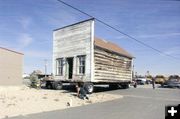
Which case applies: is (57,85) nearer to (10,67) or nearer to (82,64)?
(82,64)

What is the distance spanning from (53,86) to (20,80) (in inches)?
790

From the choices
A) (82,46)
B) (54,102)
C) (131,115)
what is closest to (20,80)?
(82,46)

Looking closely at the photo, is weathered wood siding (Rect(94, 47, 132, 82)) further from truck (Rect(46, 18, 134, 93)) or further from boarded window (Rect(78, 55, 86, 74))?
boarded window (Rect(78, 55, 86, 74))

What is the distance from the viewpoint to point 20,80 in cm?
4722

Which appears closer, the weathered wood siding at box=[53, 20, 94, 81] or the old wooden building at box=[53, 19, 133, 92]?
the old wooden building at box=[53, 19, 133, 92]

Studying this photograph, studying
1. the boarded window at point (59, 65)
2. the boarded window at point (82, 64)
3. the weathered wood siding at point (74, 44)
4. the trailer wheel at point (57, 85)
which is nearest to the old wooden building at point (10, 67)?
the weathered wood siding at point (74, 44)

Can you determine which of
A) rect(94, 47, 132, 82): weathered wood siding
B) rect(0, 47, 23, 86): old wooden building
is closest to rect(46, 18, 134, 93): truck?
rect(94, 47, 132, 82): weathered wood siding

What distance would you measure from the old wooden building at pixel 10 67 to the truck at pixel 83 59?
15527 mm

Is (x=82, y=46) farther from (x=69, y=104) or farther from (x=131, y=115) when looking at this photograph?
(x=131, y=115)

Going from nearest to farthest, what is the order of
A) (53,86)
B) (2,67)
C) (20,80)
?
(53,86), (2,67), (20,80)

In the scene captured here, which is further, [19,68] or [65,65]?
[19,68]

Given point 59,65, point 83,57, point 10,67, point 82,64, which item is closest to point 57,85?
point 59,65

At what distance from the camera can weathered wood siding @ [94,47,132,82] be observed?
26500 millimetres

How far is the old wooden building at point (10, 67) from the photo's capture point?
142ft
